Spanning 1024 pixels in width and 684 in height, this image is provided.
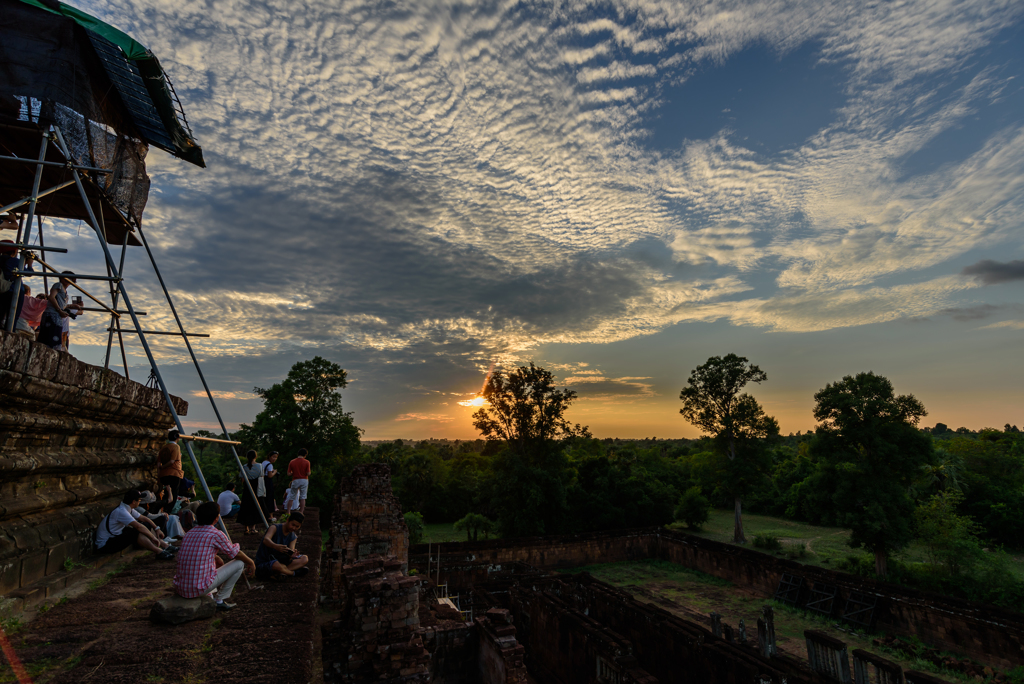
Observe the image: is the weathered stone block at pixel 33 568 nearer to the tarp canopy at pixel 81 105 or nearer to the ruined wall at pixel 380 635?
the ruined wall at pixel 380 635

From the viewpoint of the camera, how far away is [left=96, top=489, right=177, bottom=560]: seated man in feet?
13.8

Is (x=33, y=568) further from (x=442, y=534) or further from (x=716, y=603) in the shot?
(x=442, y=534)

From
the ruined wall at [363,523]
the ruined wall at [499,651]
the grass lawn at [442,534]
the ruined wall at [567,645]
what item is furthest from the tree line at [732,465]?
the ruined wall at [363,523]

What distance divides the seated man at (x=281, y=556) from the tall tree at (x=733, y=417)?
27715mm

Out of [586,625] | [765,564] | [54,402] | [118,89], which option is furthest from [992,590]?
[118,89]

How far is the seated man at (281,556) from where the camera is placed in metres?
4.98

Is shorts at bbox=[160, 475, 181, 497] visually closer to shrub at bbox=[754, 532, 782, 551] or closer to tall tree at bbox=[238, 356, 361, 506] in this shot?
tall tree at bbox=[238, 356, 361, 506]

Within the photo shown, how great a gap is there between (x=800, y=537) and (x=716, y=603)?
55.0 ft

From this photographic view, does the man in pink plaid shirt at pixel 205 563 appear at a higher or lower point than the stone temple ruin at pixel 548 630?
higher

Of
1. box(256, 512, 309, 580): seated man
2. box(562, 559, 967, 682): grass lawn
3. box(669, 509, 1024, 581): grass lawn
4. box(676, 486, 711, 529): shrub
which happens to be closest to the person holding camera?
box(256, 512, 309, 580): seated man

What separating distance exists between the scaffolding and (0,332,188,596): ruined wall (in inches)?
18.1

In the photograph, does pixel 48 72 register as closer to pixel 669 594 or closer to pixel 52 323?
pixel 52 323

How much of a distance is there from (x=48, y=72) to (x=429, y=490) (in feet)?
117

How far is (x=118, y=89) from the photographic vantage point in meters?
5.26
